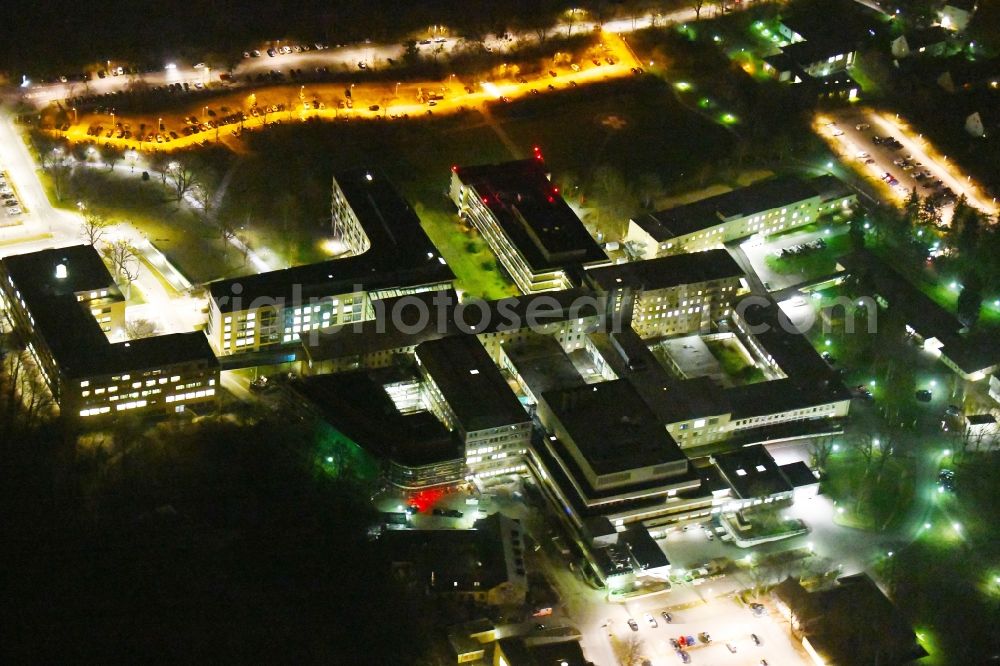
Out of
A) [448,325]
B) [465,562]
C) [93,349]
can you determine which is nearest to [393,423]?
[448,325]

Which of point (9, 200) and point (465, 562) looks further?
point (9, 200)

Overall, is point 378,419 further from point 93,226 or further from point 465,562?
point 93,226

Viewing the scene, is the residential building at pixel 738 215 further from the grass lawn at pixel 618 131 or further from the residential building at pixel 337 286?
the residential building at pixel 337 286

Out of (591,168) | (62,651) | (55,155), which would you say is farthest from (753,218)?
(62,651)

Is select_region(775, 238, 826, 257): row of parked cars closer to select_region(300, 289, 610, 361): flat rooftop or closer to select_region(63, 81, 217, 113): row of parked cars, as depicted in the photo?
select_region(300, 289, 610, 361): flat rooftop

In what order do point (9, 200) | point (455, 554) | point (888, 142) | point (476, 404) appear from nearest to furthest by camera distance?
point (455, 554), point (476, 404), point (9, 200), point (888, 142)

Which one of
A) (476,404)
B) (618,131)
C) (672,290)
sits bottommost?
(476,404)
